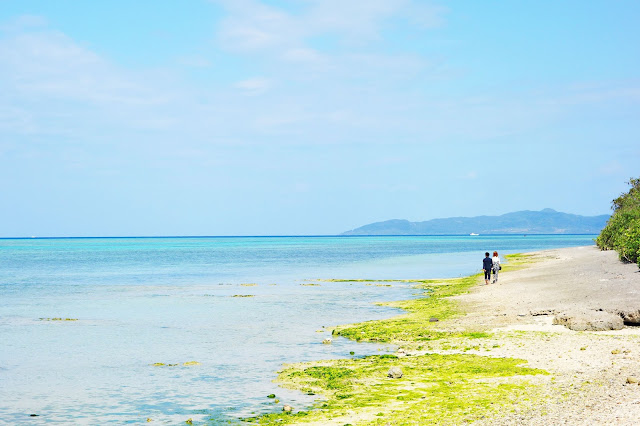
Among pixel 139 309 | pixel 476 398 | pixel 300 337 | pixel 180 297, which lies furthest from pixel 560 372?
pixel 180 297

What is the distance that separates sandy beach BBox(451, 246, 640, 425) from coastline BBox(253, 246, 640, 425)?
3 centimetres

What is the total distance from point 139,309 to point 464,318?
22.9 m

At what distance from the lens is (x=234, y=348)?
27.7 meters

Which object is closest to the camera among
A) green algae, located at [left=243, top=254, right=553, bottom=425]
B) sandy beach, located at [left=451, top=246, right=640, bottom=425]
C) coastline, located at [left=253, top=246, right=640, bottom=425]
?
sandy beach, located at [left=451, top=246, right=640, bottom=425]

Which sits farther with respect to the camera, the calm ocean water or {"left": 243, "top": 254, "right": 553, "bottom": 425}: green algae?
the calm ocean water

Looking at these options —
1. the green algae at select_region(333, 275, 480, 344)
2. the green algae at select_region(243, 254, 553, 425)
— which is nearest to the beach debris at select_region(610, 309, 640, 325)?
the green algae at select_region(243, 254, 553, 425)

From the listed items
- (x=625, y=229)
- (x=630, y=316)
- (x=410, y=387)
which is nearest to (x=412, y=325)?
(x=630, y=316)

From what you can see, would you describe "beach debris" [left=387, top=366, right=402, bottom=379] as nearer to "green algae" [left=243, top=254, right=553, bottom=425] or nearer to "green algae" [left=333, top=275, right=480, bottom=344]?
"green algae" [left=243, top=254, right=553, bottom=425]

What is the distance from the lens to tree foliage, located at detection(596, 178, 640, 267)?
49.4 meters

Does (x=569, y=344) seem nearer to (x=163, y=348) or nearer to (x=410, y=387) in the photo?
(x=410, y=387)

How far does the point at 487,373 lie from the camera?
19594mm

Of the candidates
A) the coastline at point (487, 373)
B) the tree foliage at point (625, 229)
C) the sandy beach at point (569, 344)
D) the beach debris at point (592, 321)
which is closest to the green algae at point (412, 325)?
the coastline at point (487, 373)

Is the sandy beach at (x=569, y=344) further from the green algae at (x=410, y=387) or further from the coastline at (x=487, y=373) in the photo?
the green algae at (x=410, y=387)

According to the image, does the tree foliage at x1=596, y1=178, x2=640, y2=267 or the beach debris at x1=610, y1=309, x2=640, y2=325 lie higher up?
the tree foliage at x1=596, y1=178, x2=640, y2=267
